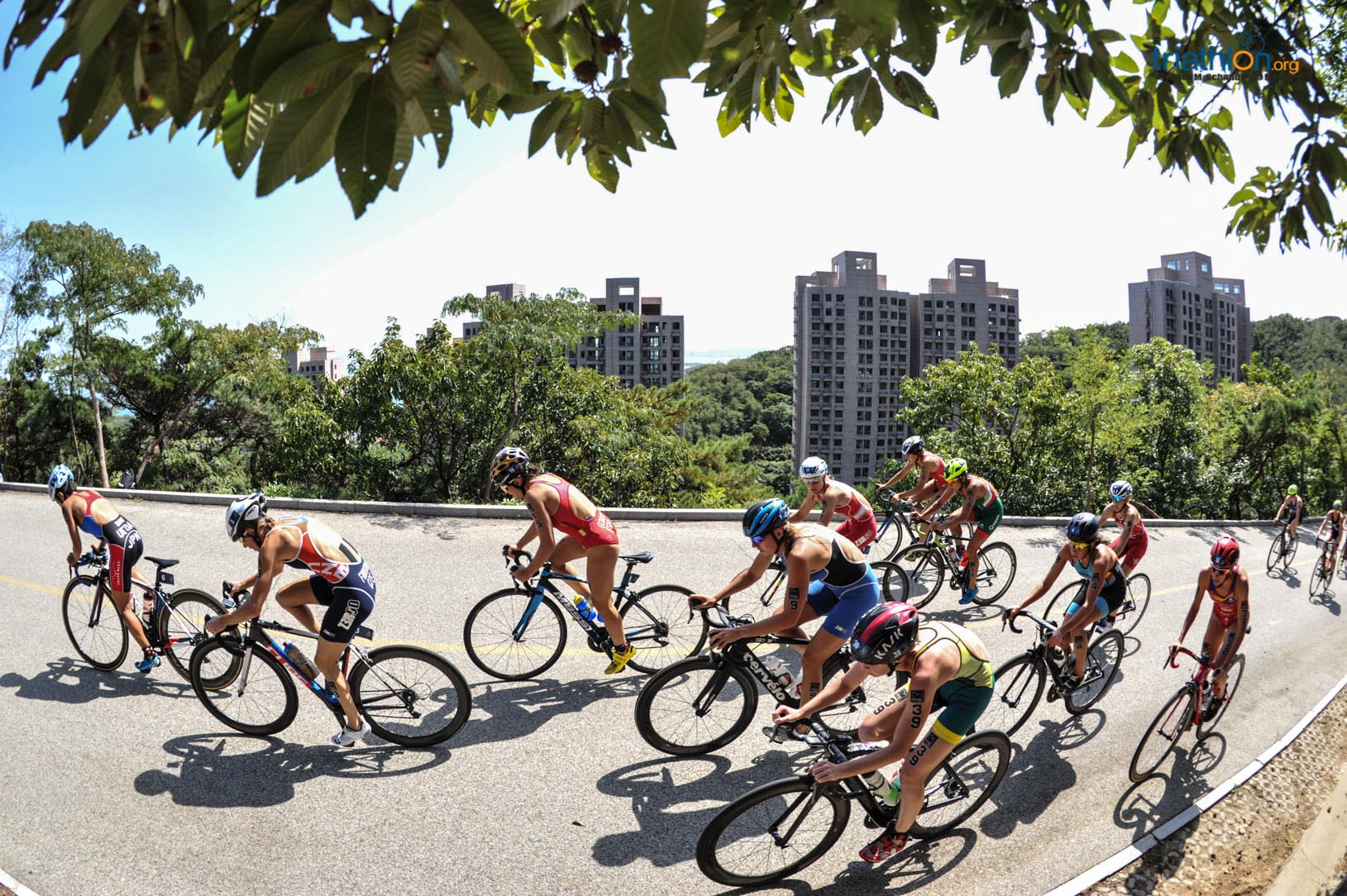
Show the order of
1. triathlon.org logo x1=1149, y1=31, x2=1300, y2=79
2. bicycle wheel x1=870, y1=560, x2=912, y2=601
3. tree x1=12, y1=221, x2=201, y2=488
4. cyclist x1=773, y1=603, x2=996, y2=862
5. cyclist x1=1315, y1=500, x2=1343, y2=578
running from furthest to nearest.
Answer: tree x1=12, y1=221, x2=201, y2=488
cyclist x1=1315, y1=500, x2=1343, y2=578
bicycle wheel x1=870, y1=560, x2=912, y2=601
cyclist x1=773, y1=603, x2=996, y2=862
triathlon.org logo x1=1149, y1=31, x2=1300, y2=79

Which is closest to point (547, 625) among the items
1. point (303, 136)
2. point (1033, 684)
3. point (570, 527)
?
point (570, 527)

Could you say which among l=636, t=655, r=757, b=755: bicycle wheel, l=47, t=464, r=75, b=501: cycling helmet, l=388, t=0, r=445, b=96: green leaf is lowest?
l=636, t=655, r=757, b=755: bicycle wheel

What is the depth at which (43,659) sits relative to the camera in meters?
7.54

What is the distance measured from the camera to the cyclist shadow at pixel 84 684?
A: 678 cm

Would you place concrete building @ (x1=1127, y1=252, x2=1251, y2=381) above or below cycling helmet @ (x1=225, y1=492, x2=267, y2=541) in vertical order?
above

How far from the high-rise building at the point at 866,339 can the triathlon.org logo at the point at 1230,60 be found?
8084 centimetres

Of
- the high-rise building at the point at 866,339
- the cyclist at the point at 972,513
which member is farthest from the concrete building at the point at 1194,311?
the cyclist at the point at 972,513

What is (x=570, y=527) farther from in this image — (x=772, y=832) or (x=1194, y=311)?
(x=1194, y=311)

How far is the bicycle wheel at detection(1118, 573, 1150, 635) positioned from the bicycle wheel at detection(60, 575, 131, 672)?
11.0m

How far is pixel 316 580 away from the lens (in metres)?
5.71

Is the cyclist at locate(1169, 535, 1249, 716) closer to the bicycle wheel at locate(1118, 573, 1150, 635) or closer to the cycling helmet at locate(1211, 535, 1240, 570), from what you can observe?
the cycling helmet at locate(1211, 535, 1240, 570)

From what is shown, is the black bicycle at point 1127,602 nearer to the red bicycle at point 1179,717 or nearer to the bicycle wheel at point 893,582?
the red bicycle at point 1179,717

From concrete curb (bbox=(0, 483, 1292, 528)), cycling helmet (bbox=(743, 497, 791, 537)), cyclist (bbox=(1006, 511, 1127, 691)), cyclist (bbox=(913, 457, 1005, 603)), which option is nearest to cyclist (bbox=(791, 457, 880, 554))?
cyclist (bbox=(913, 457, 1005, 603))

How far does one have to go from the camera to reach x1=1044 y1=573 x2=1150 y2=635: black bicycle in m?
8.95
